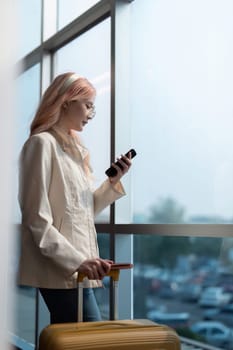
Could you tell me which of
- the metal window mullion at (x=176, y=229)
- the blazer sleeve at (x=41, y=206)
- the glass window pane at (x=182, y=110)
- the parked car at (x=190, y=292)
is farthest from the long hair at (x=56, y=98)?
the parked car at (x=190, y=292)

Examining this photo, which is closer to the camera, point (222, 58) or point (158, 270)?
point (222, 58)

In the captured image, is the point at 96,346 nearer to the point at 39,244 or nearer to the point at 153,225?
the point at 39,244

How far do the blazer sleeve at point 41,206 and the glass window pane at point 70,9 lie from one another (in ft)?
5.05

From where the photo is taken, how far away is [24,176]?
5.51 feet

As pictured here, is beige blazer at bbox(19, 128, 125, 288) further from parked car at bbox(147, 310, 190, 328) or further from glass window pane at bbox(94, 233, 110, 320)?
glass window pane at bbox(94, 233, 110, 320)

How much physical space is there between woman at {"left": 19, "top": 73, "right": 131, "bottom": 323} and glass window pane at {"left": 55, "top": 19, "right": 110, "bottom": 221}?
2.56 feet

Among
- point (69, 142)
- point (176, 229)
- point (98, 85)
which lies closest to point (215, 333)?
point (176, 229)

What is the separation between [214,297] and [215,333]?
0.15 meters

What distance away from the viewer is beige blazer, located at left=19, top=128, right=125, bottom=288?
161cm

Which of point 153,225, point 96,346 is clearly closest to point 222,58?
point 153,225

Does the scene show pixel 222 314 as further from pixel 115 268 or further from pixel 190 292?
pixel 115 268

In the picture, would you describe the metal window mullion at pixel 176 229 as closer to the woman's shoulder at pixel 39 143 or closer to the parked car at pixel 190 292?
the parked car at pixel 190 292

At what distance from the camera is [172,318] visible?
2197mm

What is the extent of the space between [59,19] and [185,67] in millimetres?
1764
